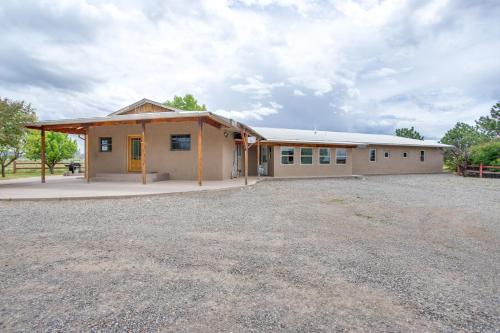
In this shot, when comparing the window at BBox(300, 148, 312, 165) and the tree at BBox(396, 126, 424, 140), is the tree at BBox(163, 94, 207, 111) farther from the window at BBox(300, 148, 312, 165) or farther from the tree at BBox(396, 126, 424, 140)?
the tree at BBox(396, 126, 424, 140)

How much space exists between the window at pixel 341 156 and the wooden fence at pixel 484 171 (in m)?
11.5

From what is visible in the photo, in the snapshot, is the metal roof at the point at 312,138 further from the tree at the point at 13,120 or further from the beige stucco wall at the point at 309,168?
the tree at the point at 13,120

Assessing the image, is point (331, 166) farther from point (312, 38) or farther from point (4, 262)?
point (4, 262)

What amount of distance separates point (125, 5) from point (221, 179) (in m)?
8.47

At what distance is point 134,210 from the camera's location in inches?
226

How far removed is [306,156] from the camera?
16.5 m

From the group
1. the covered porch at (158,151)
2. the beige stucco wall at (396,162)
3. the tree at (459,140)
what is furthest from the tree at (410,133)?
the covered porch at (158,151)

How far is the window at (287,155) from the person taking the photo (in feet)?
52.3

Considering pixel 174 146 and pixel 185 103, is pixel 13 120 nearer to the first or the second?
pixel 174 146

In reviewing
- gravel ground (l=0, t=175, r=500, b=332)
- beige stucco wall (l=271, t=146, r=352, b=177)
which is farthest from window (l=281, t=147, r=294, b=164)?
gravel ground (l=0, t=175, r=500, b=332)

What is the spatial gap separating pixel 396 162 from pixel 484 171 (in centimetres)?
617

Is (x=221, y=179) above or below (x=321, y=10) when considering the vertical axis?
below

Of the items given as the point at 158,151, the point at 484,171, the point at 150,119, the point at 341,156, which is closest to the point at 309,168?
the point at 341,156

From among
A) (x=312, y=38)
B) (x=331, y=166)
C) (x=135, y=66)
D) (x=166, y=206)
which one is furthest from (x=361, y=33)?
(x=135, y=66)
